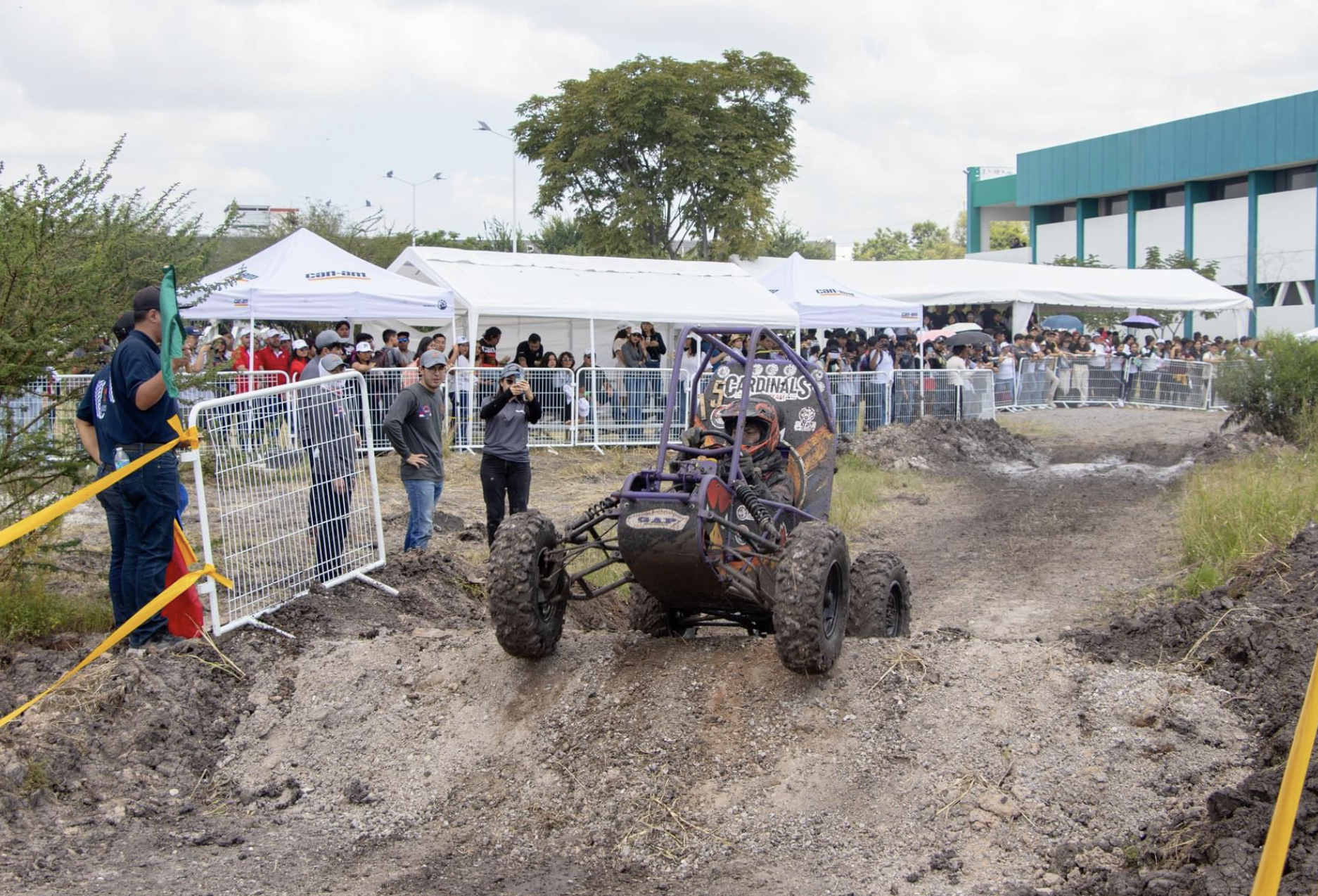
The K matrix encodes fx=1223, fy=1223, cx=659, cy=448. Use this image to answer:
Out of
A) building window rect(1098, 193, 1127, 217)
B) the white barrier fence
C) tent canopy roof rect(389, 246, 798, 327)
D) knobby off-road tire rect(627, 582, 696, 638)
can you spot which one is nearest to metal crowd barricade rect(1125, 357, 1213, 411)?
the white barrier fence

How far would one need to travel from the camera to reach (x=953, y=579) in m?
10.6

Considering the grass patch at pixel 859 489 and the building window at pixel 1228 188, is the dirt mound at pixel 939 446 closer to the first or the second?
the grass patch at pixel 859 489

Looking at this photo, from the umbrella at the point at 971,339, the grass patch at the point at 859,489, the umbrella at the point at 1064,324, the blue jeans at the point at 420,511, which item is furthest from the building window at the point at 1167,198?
the blue jeans at the point at 420,511

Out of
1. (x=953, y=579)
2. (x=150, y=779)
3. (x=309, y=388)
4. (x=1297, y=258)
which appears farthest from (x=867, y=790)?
(x=1297, y=258)

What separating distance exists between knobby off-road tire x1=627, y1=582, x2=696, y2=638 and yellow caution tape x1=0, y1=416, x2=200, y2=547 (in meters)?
Answer: 2.63

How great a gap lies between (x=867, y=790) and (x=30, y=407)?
566cm

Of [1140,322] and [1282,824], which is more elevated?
[1140,322]

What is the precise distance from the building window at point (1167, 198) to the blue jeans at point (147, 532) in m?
51.6

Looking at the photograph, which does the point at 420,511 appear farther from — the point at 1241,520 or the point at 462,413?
the point at 462,413

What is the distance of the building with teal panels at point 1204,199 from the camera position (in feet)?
147

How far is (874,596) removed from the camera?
6977 millimetres

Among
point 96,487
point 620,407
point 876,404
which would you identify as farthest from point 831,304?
point 96,487

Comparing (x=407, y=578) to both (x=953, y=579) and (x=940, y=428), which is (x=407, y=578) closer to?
(x=953, y=579)

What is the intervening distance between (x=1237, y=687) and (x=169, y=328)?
5.60 m
